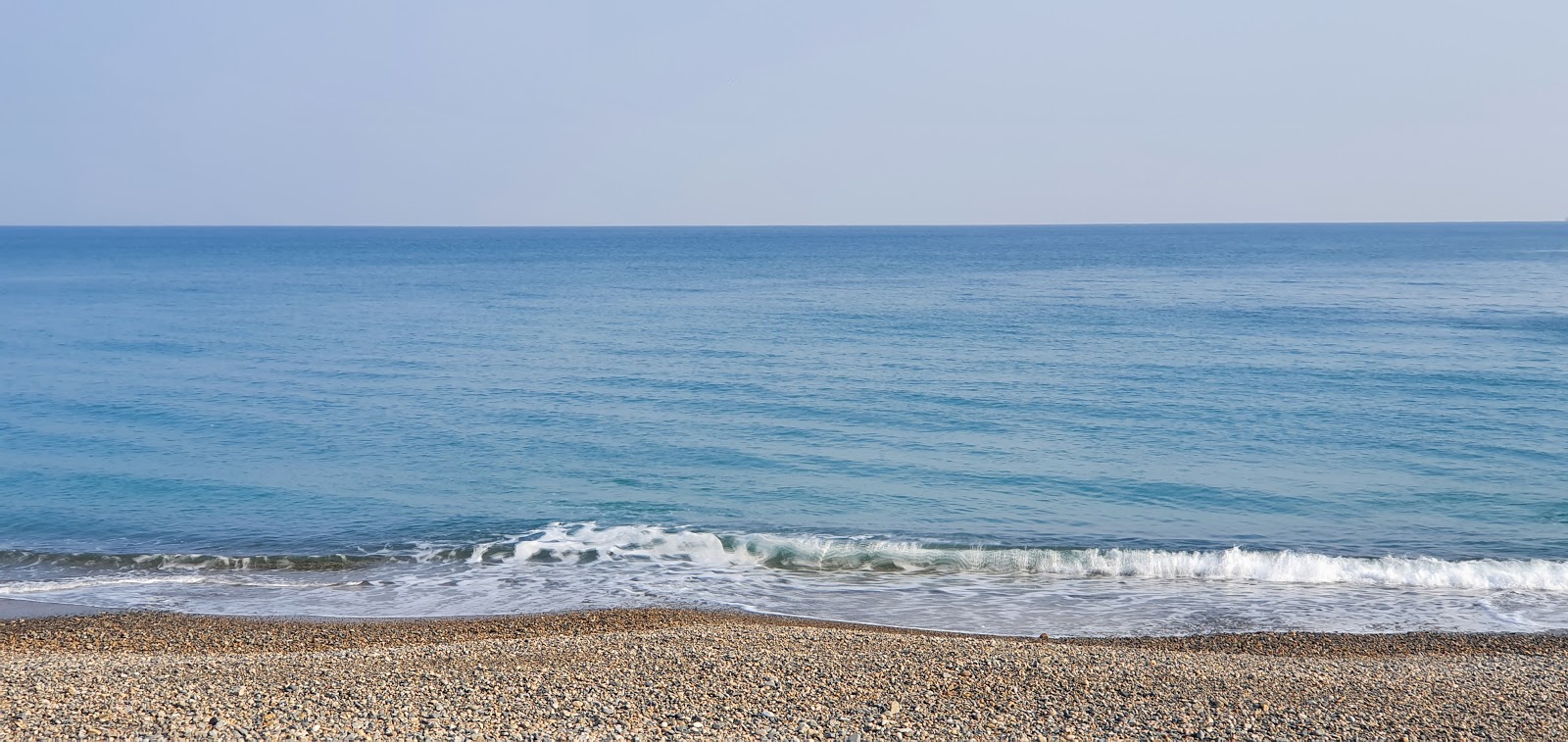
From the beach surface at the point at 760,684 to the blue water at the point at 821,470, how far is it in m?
1.94

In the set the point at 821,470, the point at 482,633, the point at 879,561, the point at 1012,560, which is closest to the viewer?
the point at 482,633

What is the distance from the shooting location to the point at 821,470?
2484 centimetres

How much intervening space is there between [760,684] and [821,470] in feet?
43.2

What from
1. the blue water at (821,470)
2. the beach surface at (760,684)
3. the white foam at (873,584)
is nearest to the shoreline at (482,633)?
the beach surface at (760,684)

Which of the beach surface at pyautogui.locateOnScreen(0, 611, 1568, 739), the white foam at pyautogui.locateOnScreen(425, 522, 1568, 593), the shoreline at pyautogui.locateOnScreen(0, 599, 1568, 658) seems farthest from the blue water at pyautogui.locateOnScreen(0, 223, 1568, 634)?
the beach surface at pyautogui.locateOnScreen(0, 611, 1568, 739)

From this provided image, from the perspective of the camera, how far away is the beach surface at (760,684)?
10422 mm

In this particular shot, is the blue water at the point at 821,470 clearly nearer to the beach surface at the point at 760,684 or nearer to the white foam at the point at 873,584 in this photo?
the white foam at the point at 873,584

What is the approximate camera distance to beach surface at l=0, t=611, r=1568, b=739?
34.2ft

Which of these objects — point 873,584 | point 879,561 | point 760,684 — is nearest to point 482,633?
point 760,684

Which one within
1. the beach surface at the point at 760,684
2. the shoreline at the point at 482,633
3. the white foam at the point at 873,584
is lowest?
the white foam at the point at 873,584

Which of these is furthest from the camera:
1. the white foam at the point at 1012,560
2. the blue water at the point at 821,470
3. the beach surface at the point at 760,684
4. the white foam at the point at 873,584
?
the white foam at the point at 1012,560

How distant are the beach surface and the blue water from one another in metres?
1.94

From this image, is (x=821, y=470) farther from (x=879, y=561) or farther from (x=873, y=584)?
(x=873, y=584)

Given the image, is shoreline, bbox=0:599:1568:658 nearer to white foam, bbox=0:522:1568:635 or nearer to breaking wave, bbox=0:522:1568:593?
white foam, bbox=0:522:1568:635
